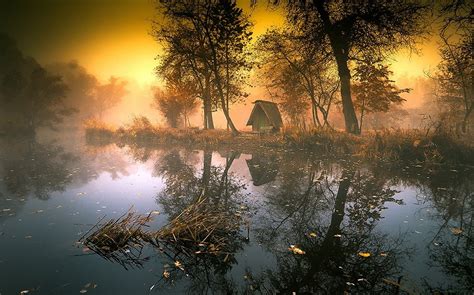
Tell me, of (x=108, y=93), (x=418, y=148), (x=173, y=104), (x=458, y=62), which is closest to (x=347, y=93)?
(x=418, y=148)

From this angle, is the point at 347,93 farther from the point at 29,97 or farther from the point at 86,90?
the point at 86,90

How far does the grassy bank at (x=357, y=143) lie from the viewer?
13.5m

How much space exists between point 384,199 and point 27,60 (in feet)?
187

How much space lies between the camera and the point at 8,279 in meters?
4.34

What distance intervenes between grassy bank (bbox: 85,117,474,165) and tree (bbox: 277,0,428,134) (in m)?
3.90

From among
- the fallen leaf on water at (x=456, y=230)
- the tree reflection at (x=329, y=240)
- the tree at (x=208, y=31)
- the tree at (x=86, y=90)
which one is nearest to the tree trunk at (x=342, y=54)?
the tree at (x=208, y=31)

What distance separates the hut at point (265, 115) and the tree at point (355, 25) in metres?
11.3

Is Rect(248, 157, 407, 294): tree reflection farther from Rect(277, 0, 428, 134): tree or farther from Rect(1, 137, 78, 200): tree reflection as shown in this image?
Rect(277, 0, 428, 134): tree

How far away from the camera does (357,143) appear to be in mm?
16562

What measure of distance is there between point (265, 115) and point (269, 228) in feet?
92.4

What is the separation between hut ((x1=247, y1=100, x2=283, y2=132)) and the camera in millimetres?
31495

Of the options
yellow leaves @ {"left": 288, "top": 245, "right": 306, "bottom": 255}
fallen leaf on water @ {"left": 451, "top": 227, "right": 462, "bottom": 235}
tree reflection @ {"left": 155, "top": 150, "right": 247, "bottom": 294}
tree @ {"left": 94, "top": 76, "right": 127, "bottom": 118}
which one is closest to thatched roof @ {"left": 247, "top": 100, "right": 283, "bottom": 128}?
tree reflection @ {"left": 155, "top": 150, "right": 247, "bottom": 294}

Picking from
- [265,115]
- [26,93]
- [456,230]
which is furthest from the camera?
[26,93]

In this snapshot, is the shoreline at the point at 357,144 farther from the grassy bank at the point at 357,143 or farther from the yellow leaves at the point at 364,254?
the yellow leaves at the point at 364,254
